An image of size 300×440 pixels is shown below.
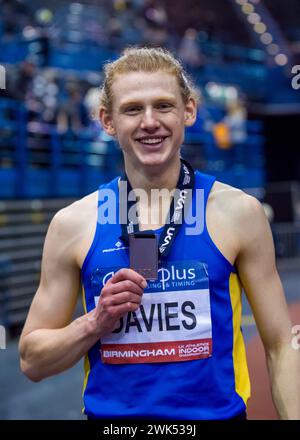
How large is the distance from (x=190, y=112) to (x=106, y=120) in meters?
0.28

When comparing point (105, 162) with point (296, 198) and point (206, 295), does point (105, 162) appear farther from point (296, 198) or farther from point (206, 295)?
point (206, 295)

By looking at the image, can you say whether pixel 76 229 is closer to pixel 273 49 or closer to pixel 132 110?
pixel 132 110

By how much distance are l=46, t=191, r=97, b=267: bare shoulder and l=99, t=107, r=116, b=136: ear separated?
24cm

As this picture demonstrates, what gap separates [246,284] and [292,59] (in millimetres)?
22147

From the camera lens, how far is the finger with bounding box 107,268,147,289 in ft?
6.22

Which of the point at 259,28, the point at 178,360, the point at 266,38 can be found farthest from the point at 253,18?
the point at 178,360

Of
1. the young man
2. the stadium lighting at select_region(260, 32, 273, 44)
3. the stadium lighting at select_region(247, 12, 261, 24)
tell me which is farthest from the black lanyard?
the stadium lighting at select_region(247, 12, 261, 24)

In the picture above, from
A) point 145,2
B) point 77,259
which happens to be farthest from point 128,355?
point 145,2

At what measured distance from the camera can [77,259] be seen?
2.18 meters

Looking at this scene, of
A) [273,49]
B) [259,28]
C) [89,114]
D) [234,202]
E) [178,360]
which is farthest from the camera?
[259,28]


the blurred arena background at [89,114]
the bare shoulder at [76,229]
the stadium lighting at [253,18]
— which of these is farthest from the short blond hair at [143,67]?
the stadium lighting at [253,18]

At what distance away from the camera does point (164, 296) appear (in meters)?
2.09

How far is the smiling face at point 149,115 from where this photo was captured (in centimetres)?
211

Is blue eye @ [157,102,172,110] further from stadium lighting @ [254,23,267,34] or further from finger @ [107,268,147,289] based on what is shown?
stadium lighting @ [254,23,267,34]
